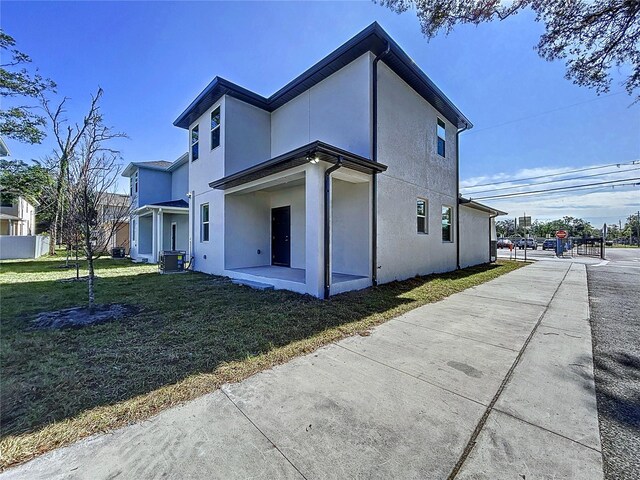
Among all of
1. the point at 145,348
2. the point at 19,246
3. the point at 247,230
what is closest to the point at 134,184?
the point at 19,246

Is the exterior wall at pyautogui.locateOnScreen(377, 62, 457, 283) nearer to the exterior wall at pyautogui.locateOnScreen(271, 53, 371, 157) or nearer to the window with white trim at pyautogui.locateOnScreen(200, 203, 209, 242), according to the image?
the exterior wall at pyautogui.locateOnScreen(271, 53, 371, 157)

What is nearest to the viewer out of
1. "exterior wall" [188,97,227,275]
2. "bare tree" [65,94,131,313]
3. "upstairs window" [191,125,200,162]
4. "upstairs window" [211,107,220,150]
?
"bare tree" [65,94,131,313]

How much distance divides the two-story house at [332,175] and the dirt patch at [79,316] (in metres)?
3.55

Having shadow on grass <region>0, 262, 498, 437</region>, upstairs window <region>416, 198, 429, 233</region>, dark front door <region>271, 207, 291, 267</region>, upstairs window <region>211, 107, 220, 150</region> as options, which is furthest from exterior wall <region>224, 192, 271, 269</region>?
upstairs window <region>416, 198, 429, 233</region>

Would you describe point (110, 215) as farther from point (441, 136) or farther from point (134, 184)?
point (134, 184)

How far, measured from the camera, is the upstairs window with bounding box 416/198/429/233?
10.1 m

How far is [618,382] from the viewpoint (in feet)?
9.46

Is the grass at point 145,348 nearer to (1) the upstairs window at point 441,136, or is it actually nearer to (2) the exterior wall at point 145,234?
(1) the upstairs window at point 441,136

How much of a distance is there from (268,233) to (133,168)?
14.0 metres

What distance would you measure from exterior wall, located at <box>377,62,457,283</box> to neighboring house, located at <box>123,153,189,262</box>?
40.8ft

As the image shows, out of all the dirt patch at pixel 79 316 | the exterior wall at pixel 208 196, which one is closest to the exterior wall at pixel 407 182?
the exterior wall at pixel 208 196

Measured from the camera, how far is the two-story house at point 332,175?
23.2ft

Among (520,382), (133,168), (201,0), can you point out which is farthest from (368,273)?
(133,168)

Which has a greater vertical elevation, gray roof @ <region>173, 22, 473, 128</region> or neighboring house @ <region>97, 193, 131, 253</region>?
gray roof @ <region>173, 22, 473, 128</region>
